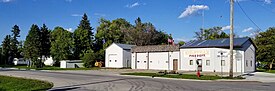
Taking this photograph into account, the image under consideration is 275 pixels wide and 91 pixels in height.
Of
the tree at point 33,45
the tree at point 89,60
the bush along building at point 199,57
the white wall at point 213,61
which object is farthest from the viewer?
the tree at point 33,45

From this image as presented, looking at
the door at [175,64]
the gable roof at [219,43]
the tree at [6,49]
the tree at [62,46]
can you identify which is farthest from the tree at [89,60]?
the tree at [6,49]

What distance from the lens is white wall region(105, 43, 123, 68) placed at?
61375 mm

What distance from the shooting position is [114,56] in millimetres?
63062

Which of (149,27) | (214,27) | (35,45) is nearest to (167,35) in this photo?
(149,27)

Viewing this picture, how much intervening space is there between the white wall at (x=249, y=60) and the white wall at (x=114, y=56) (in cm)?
2443

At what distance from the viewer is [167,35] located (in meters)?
94.2

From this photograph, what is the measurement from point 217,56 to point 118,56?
22480mm

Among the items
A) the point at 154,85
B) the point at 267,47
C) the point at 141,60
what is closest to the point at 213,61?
the point at 267,47

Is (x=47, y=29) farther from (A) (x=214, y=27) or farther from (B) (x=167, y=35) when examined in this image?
(A) (x=214, y=27)

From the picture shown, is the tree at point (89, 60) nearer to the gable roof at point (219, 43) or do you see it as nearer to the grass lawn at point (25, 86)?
the gable roof at point (219, 43)

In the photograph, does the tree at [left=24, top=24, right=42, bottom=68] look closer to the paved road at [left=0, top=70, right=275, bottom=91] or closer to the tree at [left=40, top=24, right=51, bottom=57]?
the tree at [left=40, top=24, right=51, bottom=57]

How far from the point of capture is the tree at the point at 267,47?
5422 cm

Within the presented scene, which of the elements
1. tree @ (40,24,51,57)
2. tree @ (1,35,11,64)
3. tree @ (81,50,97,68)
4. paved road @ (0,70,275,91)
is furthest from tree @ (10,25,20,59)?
paved road @ (0,70,275,91)

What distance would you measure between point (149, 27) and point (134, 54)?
29606 millimetres
